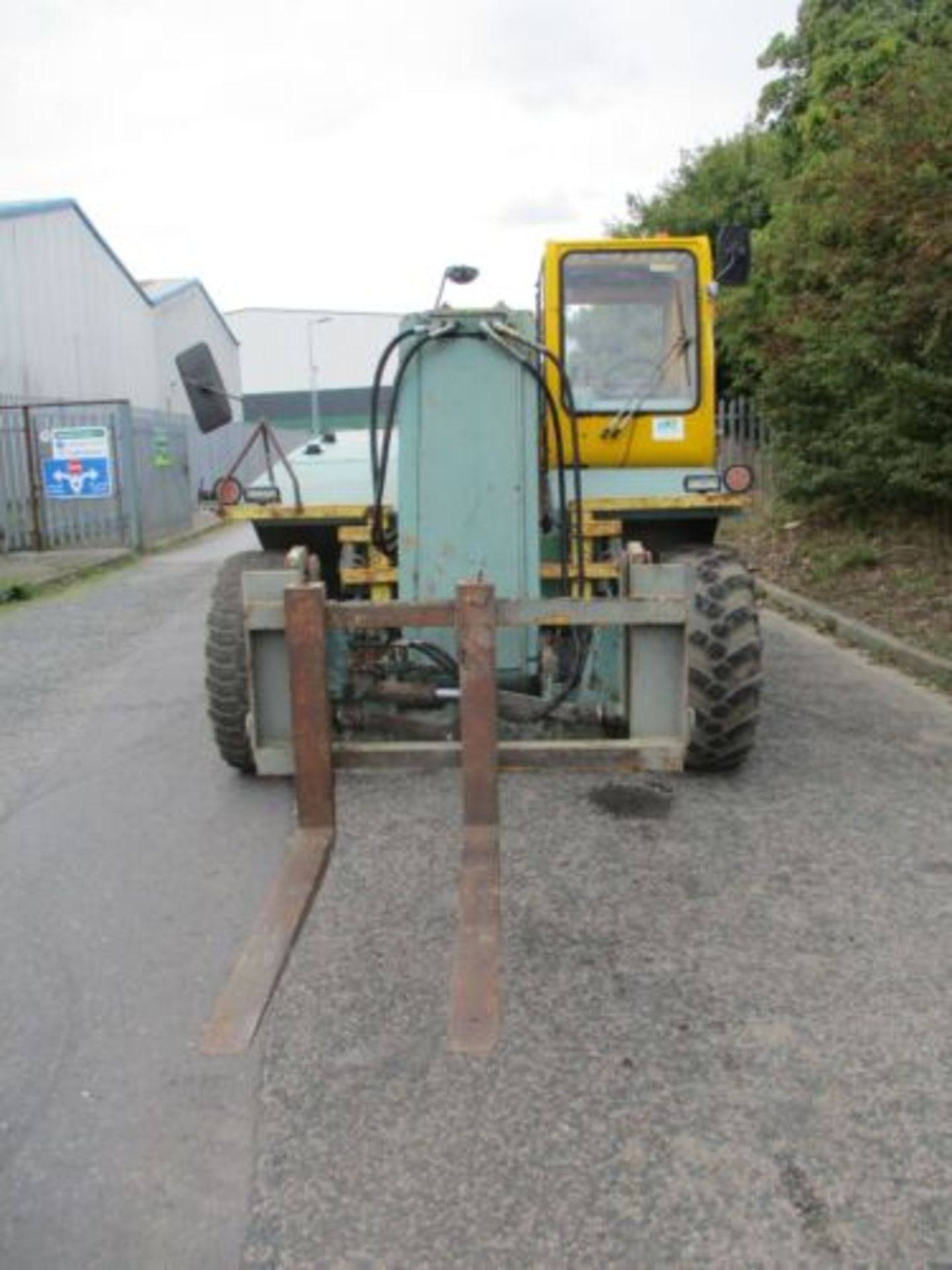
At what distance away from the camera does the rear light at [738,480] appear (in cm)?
570

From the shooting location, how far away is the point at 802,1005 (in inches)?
137

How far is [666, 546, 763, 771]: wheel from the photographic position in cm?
522

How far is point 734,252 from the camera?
604cm

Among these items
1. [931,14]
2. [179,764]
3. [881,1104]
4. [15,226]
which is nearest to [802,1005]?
[881,1104]

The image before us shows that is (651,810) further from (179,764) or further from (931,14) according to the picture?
(931,14)

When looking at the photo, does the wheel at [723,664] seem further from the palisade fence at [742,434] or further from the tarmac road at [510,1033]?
the palisade fence at [742,434]

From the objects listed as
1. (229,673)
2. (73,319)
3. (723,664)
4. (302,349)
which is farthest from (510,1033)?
(302,349)

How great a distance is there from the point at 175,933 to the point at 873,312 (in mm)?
9302

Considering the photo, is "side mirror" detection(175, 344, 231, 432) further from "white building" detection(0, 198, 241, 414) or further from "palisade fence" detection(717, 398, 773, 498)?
"white building" detection(0, 198, 241, 414)

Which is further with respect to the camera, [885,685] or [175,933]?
[885,685]

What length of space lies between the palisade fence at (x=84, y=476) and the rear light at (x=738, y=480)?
Answer: 13341 mm

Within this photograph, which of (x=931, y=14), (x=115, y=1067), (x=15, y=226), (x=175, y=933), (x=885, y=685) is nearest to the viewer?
(x=115, y=1067)

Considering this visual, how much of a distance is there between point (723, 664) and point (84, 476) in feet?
52.4

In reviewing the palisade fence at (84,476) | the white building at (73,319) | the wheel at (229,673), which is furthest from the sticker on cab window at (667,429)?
the white building at (73,319)
